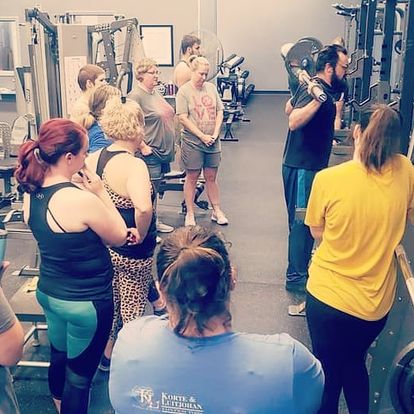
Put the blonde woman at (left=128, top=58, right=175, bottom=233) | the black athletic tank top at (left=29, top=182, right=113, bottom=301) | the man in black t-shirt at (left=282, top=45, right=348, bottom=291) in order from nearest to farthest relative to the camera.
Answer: the black athletic tank top at (left=29, top=182, right=113, bottom=301) → the man in black t-shirt at (left=282, top=45, right=348, bottom=291) → the blonde woman at (left=128, top=58, right=175, bottom=233)

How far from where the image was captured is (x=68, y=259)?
2.27m

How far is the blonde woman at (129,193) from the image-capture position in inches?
105

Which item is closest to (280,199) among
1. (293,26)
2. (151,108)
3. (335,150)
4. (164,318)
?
(335,150)

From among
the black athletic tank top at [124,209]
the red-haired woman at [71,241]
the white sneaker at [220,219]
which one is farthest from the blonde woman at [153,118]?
the red-haired woman at [71,241]

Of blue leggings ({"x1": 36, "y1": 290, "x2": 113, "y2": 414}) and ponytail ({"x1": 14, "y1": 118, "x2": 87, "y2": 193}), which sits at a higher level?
ponytail ({"x1": 14, "y1": 118, "x2": 87, "y2": 193})

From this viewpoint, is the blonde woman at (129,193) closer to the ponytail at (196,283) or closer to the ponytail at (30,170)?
the ponytail at (30,170)

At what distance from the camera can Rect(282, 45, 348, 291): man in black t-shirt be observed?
3.53 metres

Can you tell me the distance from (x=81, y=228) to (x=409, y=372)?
48.5 inches

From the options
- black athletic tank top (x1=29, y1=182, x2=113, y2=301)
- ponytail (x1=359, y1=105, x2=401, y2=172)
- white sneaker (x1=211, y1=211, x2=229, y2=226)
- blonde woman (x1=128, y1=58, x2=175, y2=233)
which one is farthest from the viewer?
white sneaker (x1=211, y1=211, x2=229, y2=226)

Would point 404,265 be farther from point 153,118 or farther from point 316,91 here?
point 153,118

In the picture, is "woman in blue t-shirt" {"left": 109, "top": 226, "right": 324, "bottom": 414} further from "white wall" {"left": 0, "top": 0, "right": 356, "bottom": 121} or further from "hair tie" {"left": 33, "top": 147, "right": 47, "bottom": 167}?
"white wall" {"left": 0, "top": 0, "right": 356, "bottom": 121}

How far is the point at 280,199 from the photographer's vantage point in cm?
629

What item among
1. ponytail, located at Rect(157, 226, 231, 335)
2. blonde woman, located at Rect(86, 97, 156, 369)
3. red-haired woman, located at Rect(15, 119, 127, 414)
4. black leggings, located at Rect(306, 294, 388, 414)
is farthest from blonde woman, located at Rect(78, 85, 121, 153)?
ponytail, located at Rect(157, 226, 231, 335)

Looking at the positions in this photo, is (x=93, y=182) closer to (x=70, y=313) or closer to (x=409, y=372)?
(x=70, y=313)
